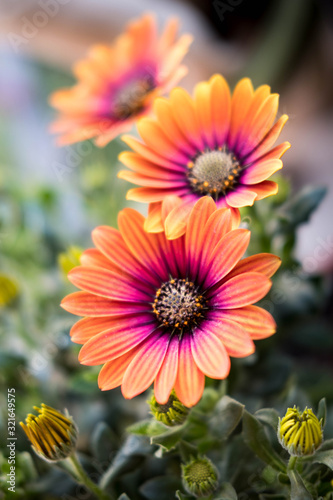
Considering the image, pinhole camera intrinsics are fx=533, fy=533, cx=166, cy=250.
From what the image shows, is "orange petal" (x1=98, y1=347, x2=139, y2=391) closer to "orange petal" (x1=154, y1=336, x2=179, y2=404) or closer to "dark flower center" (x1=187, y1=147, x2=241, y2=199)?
"orange petal" (x1=154, y1=336, x2=179, y2=404)

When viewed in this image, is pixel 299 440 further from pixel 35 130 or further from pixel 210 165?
pixel 35 130

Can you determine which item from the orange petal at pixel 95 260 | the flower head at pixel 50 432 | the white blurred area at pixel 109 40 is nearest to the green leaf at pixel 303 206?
the orange petal at pixel 95 260

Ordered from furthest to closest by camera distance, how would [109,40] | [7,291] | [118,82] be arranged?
[109,40] → [118,82] → [7,291]

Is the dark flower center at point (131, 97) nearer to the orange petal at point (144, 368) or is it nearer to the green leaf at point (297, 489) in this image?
the orange petal at point (144, 368)

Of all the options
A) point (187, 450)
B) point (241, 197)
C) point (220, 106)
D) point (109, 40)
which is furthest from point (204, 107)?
point (109, 40)

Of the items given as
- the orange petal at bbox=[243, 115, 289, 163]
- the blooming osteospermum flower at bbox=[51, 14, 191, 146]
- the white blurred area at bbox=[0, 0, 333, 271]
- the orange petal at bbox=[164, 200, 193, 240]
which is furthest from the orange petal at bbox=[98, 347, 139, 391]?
the white blurred area at bbox=[0, 0, 333, 271]

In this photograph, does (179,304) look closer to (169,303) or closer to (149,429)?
(169,303)

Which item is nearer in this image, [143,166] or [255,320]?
[255,320]
